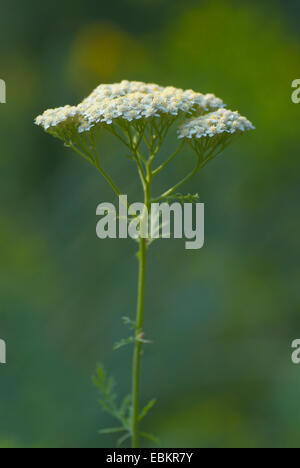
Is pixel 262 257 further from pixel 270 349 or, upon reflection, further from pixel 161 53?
pixel 161 53

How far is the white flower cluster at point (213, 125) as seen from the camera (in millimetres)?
1326

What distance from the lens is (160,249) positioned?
302 cm

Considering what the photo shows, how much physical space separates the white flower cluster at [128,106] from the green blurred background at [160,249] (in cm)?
157

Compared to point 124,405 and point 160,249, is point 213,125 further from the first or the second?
point 160,249

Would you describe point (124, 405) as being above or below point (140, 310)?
below

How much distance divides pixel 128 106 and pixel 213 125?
9.9 inches

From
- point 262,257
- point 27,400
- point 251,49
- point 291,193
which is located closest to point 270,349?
point 262,257

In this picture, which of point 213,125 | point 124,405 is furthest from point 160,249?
point 213,125

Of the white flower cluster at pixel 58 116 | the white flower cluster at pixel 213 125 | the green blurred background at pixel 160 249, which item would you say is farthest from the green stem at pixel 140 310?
the green blurred background at pixel 160 249

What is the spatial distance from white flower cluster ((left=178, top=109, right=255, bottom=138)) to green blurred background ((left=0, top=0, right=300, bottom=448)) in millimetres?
1621

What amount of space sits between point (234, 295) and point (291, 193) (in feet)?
2.46

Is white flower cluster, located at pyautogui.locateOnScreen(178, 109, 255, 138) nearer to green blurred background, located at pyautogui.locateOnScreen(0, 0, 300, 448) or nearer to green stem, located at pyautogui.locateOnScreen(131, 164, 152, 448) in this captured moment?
green stem, located at pyautogui.locateOnScreen(131, 164, 152, 448)

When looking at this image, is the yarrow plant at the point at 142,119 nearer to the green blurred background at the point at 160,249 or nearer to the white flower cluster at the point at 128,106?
the white flower cluster at the point at 128,106

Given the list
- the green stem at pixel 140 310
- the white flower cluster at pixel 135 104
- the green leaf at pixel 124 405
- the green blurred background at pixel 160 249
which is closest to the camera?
the white flower cluster at pixel 135 104
